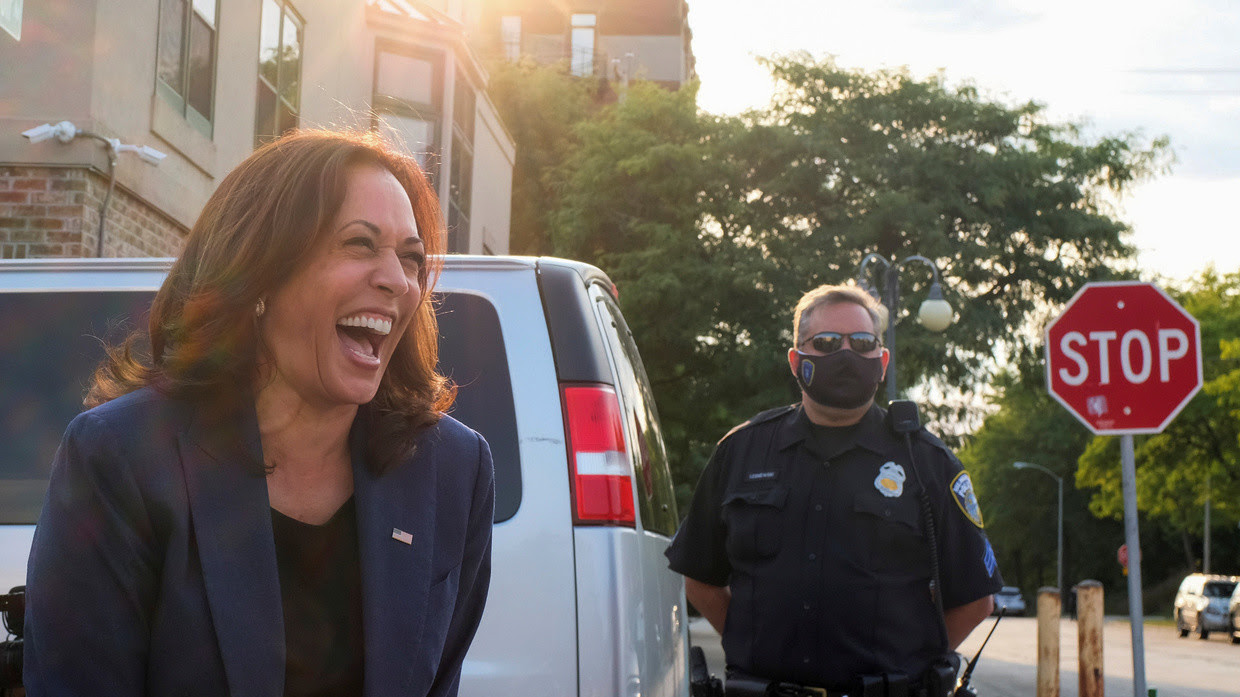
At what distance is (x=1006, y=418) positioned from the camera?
8181 cm

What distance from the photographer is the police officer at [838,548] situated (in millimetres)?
4172

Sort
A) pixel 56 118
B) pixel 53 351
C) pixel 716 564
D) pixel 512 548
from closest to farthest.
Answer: pixel 512 548, pixel 53 351, pixel 716 564, pixel 56 118

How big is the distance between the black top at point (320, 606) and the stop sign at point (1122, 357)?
6017 millimetres

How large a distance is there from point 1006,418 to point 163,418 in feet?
274

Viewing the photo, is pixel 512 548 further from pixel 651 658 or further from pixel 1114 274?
pixel 1114 274

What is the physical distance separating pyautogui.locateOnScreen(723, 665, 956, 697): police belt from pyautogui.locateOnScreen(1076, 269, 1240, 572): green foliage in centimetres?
4384

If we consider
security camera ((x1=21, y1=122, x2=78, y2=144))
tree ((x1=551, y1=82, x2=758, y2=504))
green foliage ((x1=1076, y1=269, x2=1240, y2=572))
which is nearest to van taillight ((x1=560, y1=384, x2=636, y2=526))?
security camera ((x1=21, y1=122, x2=78, y2=144))

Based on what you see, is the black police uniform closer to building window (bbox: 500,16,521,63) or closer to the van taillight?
the van taillight

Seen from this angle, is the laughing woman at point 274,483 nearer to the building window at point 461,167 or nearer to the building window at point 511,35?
the building window at point 461,167

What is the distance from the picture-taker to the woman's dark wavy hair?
6.88ft

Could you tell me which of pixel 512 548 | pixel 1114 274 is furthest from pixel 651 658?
pixel 1114 274

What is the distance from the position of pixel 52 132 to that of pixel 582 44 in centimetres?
4359

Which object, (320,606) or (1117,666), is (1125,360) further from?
(1117,666)

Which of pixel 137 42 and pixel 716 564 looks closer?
pixel 716 564
